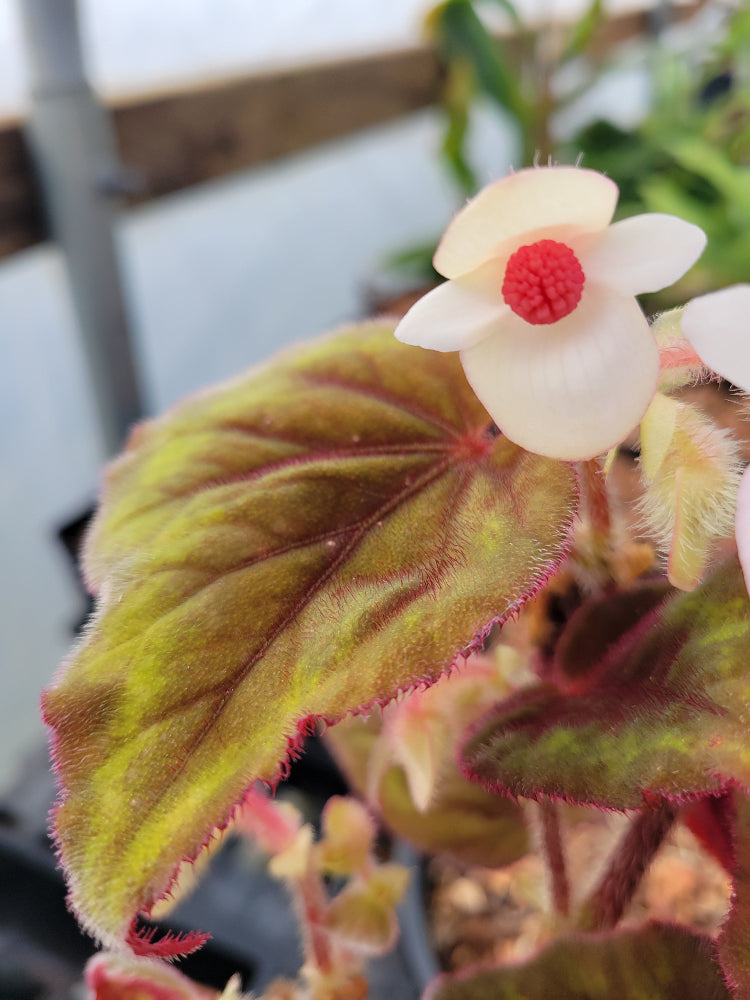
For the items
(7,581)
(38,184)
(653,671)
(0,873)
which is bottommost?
(7,581)

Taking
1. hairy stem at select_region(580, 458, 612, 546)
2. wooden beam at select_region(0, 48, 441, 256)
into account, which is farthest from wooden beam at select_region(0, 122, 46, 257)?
hairy stem at select_region(580, 458, 612, 546)

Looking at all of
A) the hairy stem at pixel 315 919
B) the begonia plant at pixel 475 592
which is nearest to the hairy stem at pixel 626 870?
the begonia plant at pixel 475 592

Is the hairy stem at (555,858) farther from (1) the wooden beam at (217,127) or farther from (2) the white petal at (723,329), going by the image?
(1) the wooden beam at (217,127)

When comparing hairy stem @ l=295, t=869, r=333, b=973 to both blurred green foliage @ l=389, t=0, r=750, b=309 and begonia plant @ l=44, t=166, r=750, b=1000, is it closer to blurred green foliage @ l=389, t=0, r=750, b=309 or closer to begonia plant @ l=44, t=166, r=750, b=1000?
begonia plant @ l=44, t=166, r=750, b=1000

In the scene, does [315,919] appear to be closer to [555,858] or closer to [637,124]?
[555,858]

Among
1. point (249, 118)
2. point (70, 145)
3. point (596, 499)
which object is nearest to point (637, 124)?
point (249, 118)

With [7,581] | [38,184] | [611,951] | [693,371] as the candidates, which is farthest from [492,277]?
[7,581]

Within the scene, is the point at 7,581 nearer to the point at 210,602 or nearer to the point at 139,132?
the point at 139,132

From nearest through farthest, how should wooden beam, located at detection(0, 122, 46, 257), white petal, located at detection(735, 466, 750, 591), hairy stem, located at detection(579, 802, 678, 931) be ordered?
white petal, located at detection(735, 466, 750, 591) → hairy stem, located at detection(579, 802, 678, 931) → wooden beam, located at detection(0, 122, 46, 257)
